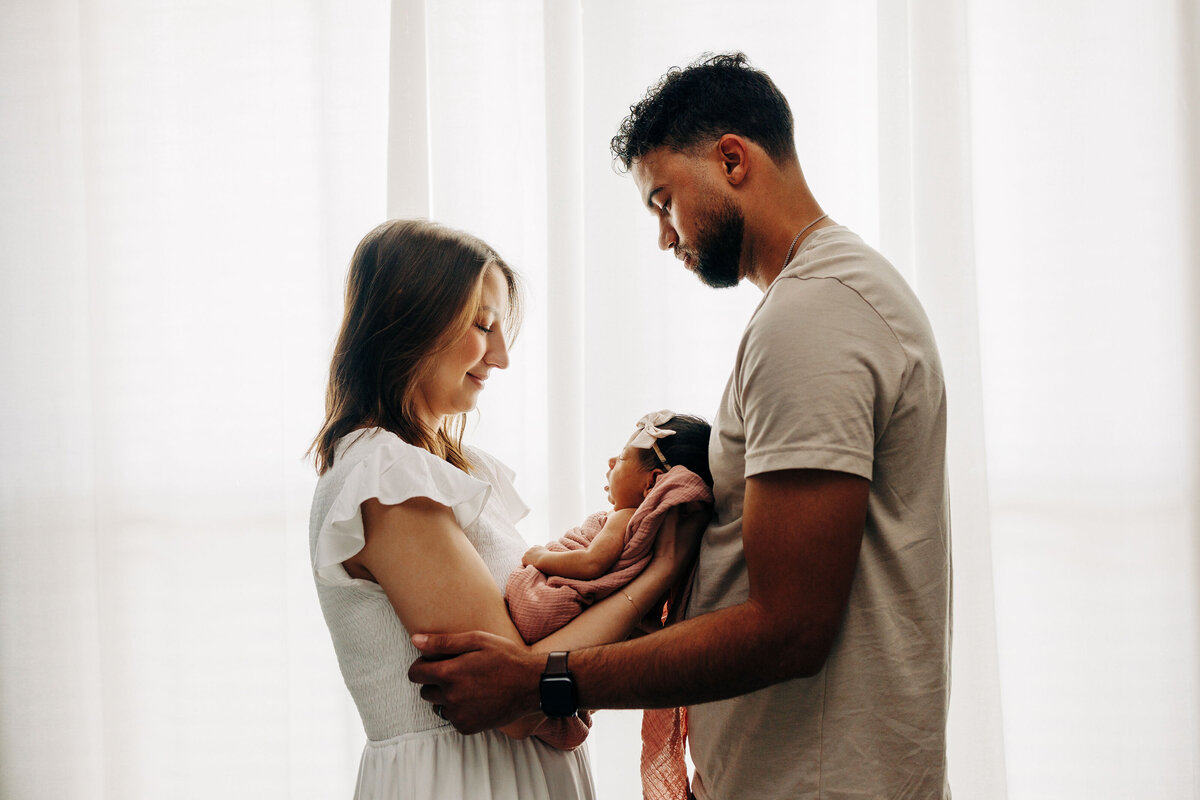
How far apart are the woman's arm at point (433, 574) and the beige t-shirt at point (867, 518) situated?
294 mm

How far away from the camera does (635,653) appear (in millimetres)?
1082

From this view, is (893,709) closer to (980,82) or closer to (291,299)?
(980,82)

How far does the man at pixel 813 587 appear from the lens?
3.23 ft

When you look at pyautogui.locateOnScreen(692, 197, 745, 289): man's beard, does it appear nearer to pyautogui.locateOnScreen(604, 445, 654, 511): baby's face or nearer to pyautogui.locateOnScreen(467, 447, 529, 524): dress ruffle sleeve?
pyautogui.locateOnScreen(604, 445, 654, 511): baby's face

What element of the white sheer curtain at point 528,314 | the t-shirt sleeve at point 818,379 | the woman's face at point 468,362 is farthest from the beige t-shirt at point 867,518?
the white sheer curtain at point 528,314

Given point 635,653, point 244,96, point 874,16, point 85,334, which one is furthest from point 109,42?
point 635,653

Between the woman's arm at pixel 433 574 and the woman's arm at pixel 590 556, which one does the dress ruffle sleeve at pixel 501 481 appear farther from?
the woman's arm at pixel 433 574

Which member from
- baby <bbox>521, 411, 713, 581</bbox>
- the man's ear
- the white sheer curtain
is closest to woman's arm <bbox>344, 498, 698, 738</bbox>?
baby <bbox>521, 411, 713, 581</bbox>

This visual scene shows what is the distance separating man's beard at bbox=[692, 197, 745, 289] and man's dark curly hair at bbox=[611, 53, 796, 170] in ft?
0.37

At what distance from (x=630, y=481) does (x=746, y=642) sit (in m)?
0.39

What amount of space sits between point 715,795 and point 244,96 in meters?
2.05

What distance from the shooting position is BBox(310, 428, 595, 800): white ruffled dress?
113 centimetres

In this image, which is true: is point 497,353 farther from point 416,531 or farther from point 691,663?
point 691,663

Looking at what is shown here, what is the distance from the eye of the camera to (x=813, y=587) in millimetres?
994
